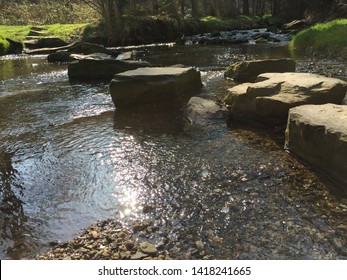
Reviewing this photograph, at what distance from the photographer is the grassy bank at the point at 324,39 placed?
51.1ft

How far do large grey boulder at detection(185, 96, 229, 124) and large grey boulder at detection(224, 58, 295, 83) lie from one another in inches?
135

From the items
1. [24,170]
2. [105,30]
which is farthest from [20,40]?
[24,170]

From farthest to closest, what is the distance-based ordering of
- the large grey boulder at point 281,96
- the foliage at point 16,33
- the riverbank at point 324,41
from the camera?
1. the foliage at point 16,33
2. the riverbank at point 324,41
3. the large grey boulder at point 281,96

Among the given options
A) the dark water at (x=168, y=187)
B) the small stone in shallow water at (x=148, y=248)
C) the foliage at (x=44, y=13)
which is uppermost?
the foliage at (x=44, y=13)

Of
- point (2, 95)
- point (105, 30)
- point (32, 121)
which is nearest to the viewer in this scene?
point (32, 121)

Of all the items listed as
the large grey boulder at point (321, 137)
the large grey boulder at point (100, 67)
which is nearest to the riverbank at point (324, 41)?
the large grey boulder at point (100, 67)

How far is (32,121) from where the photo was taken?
856cm

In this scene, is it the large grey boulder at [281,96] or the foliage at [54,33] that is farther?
the foliage at [54,33]

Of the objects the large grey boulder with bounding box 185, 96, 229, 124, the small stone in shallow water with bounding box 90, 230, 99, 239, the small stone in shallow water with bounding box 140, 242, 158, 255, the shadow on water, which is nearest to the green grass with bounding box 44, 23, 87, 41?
the large grey boulder with bounding box 185, 96, 229, 124

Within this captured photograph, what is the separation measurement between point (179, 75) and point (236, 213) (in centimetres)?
584

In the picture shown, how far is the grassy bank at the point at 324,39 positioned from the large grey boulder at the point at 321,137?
10.8m

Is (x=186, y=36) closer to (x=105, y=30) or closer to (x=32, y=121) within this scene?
(x=105, y=30)

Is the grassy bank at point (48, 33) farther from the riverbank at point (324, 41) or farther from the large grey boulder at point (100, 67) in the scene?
the riverbank at point (324, 41)

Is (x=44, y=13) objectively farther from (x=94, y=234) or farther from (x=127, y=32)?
(x=94, y=234)
